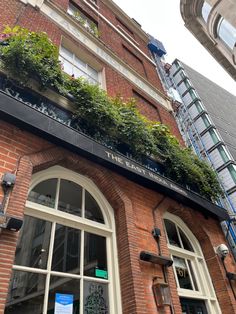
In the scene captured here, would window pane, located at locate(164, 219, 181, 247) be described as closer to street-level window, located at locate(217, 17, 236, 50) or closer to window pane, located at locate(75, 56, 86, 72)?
window pane, located at locate(75, 56, 86, 72)

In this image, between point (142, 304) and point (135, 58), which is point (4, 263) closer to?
point (142, 304)

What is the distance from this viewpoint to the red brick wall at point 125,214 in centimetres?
354

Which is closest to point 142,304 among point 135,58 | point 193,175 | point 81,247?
point 81,247

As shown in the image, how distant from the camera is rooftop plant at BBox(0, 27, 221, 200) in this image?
4.48 meters

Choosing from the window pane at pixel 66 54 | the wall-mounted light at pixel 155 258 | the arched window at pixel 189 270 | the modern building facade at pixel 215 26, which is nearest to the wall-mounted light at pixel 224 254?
the arched window at pixel 189 270

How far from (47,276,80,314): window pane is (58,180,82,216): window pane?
44.9 inches

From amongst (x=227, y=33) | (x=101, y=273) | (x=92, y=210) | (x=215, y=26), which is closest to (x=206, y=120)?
(x=227, y=33)

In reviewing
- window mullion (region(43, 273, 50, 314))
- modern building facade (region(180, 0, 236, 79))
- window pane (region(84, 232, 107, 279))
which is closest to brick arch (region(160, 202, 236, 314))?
window pane (region(84, 232, 107, 279))

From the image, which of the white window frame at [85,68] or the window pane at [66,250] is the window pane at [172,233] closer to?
the window pane at [66,250]

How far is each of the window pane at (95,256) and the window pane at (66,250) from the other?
0.18 m

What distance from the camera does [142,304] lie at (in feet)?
12.5

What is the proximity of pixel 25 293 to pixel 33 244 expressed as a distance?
2.11ft

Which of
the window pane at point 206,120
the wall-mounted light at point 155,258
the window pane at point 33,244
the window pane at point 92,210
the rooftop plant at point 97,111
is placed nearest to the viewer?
the window pane at point 33,244

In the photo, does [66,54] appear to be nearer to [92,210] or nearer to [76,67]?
[76,67]
